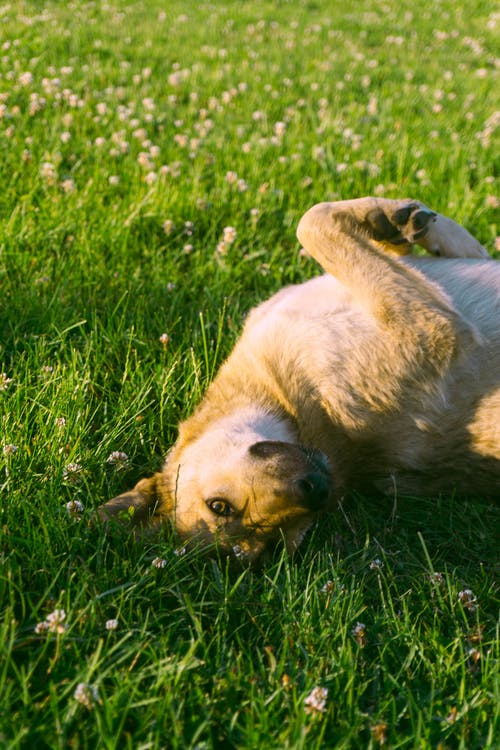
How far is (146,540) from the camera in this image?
3.04 m

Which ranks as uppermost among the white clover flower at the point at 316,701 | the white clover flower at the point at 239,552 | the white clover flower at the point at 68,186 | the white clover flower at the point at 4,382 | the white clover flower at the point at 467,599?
the white clover flower at the point at 68,186

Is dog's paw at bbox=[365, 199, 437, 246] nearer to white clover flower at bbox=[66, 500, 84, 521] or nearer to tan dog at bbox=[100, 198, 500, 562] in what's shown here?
tan dog at bbox=[100, 198, 500, 562]

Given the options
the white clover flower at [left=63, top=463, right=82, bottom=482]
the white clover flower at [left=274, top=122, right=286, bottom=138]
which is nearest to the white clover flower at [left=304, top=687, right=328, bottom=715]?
the white clover flower at [left=63, top=463, right=82, bottom=482]

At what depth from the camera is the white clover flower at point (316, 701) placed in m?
2.21

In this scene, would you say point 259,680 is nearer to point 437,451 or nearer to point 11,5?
point 437,451

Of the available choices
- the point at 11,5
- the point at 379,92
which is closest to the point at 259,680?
the point at 379,92

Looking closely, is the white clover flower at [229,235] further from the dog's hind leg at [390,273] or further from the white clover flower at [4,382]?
the white clover flower at [4,382]

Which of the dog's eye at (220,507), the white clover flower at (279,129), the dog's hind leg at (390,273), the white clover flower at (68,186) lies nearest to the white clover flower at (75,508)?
the dog's eye at (220,507)

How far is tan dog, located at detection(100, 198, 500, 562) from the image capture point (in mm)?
3199

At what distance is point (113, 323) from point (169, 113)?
10.4ft

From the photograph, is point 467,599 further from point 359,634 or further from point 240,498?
point 240,498

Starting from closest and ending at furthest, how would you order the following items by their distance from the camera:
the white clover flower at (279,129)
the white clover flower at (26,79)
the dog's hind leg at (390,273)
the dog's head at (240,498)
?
1. the dog's head at (240,498)
2. the dog's hind leg at (390,273)
3. the white clover flower at (279,129)
4. the white clover flower at (26,79)

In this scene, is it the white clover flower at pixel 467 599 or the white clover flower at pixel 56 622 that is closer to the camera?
the white clover flower at pixel 56 622

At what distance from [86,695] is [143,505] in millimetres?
1159
